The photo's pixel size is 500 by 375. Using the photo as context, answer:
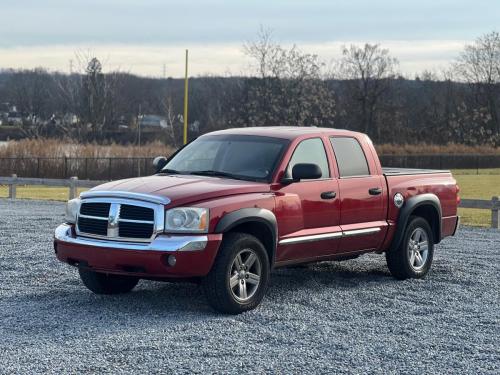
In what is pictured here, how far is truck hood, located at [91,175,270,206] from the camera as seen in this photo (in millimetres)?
7820

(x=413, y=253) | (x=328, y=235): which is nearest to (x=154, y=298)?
(x=328, y=235)

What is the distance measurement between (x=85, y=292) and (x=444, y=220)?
4876 mm

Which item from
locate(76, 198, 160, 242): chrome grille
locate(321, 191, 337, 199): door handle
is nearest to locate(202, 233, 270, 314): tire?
locate(76, 198, 160, 242): chrome grille

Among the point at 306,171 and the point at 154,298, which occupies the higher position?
→ the point at 306,171

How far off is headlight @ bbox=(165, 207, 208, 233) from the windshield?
43.1 inches

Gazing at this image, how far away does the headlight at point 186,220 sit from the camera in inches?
302

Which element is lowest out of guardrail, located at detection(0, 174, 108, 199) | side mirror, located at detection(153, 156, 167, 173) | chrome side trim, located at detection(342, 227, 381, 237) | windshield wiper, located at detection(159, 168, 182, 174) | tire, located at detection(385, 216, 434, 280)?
guardrail, located at detection(0, 174, 108, 199)

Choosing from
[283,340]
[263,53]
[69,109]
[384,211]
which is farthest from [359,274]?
[69,109]

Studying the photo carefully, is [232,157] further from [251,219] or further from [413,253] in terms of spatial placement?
[413,253]

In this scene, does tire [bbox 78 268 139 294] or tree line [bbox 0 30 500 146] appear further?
tree line [bbox 0 30 500 146]

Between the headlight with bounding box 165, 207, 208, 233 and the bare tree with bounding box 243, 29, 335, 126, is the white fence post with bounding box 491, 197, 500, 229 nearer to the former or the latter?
the headlight with bounding box 165, 207, 208, 233

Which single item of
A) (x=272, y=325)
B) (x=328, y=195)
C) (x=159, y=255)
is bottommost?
(x=272, y=325)

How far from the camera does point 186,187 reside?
317 inches

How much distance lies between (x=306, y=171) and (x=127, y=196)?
6.23 feet
